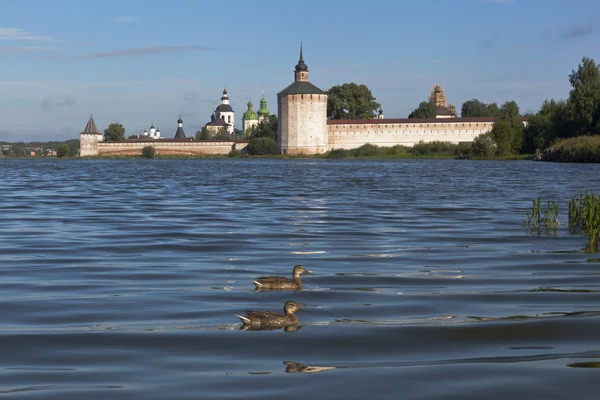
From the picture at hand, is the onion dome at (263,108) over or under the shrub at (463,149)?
over

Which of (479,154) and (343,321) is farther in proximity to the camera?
(479,154)

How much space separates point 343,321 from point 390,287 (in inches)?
46.6

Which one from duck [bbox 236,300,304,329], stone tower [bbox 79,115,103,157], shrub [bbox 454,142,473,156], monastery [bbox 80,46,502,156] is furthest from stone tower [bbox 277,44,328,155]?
duck [bbox 236,300,304,329]

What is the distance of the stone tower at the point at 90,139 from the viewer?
268 ft

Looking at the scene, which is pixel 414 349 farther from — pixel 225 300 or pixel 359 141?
pixel 359 141

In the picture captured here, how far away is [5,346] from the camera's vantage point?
3846mm

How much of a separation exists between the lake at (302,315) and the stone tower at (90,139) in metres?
73.3

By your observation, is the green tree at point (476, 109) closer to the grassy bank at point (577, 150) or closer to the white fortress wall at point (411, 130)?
the white fortress wall at point (411, 130)

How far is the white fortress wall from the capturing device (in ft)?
224

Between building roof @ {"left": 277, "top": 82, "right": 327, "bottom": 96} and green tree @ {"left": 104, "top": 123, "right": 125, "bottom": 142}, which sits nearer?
building roof @ {"left": 277, "top": 82, "right": 327, "bottom": 96}

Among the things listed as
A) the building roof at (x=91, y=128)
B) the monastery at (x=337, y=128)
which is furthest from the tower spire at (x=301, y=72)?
the building roof at (x=91, y=128)

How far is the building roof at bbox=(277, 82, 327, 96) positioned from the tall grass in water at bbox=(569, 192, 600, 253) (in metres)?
58.9

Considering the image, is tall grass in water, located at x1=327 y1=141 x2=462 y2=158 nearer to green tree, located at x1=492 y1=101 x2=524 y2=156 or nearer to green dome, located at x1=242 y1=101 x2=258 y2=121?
green tree, located at x1=492 y1=101 x2=524 y2=156

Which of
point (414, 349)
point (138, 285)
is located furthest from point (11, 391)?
point (138, 285)
